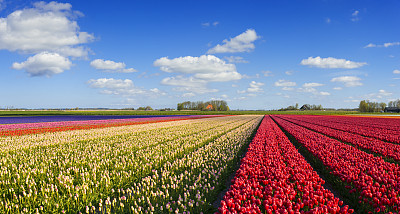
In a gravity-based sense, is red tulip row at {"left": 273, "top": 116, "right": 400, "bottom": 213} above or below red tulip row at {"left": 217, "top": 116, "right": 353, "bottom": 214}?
below

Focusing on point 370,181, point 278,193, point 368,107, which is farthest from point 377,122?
point 368,107

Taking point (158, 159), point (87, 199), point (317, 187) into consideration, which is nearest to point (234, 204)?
point (317, 187)

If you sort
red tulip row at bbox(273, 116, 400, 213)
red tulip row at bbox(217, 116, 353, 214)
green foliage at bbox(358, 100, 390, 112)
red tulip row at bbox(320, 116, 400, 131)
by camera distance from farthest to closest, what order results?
green foliage at bbox(358, 100, 390, 112) < red tulip row at bbox(320, 116, 400, 131) < red tulip row at bbox(273, 116, 400, 213) < red tulip row at bbox(217, 116, 353, 214)

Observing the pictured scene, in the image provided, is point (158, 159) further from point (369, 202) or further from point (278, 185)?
point (369, 202)

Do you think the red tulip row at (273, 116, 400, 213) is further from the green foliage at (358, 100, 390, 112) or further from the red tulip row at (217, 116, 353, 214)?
the green foliage at (358, 100, 390, 112)

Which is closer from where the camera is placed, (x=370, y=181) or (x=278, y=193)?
(x=278, y=193)

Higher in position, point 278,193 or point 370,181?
point 278,193

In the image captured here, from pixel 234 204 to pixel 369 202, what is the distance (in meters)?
3.98

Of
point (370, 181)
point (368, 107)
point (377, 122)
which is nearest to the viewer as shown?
point (370, 181)

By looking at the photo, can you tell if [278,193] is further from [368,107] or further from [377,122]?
[368,107]

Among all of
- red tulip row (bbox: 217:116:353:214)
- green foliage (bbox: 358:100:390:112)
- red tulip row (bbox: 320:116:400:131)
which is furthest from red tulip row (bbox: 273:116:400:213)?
green foliage (bbox: 358:100:390:112)

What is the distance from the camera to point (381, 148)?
12.6 metres

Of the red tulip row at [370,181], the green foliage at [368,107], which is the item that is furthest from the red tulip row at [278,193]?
the green foliage at [368,107]

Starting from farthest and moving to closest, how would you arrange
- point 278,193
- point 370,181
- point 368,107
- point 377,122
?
point 368,107
point 377,122
point 370,181
point 278,193
